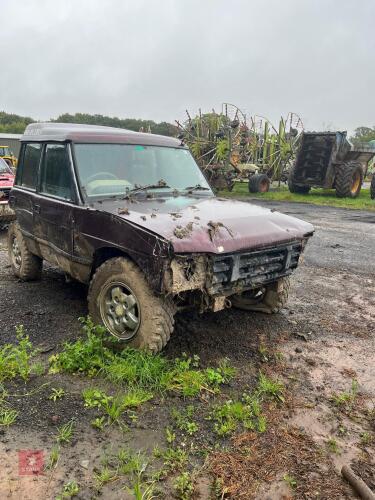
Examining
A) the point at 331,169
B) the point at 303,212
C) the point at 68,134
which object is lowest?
the point at 303,212

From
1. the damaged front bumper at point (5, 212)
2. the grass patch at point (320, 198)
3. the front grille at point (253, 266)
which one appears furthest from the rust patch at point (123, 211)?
the grass patch at point (320, 198)

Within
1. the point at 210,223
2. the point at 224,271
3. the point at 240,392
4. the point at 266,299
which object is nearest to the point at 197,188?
the point at 266,299

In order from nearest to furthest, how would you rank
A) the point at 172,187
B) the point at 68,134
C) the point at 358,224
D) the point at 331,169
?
1. the point at 68,134
2. the point at 172,187
3. the point at 358,224
4. the point at 331,169

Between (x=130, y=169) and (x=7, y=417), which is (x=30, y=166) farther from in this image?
(x=7, y=417)

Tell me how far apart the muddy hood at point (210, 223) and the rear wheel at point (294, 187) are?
1406cm

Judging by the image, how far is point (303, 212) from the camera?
1330cm

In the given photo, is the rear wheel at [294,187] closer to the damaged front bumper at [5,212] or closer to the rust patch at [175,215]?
the damaged front bumper at [5,212]

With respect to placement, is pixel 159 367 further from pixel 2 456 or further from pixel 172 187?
pixel 172 187

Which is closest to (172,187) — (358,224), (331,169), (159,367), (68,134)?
(68,134)

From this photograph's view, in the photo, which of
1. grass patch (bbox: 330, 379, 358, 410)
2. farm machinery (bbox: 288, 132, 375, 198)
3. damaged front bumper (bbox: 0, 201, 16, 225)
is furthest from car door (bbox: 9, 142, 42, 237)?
farm machinery (bbox: 288, 132, 375, 198)

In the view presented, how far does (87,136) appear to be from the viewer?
14.0 ft

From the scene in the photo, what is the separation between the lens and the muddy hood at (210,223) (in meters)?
3.13

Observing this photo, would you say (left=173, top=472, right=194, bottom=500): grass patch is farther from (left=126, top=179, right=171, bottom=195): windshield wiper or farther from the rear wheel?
the rear wheel

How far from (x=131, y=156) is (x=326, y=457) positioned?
3.23 m
